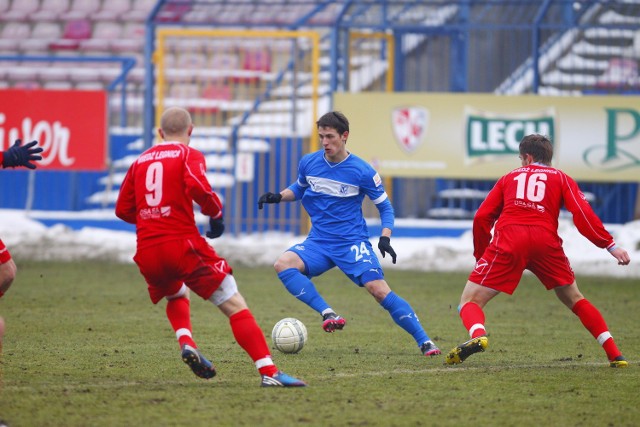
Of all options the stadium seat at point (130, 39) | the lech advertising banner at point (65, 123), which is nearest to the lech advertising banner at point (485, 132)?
the lech advertising banner at point (65, 123)

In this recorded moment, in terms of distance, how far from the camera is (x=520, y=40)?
1742 centimetres

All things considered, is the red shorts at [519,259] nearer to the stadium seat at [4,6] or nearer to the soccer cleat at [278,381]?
the soccer cleat at [278,381]

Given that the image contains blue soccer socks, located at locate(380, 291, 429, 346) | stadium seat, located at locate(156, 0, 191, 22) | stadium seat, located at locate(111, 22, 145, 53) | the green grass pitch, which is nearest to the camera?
the green grass pitch

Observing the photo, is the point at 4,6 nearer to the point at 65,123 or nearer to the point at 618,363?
the point at 65,123

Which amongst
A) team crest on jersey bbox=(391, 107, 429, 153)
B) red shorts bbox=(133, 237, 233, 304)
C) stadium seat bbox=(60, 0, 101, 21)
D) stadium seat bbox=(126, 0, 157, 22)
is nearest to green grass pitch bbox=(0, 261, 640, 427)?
red shorts bbox=(133, 237, 233, 304)

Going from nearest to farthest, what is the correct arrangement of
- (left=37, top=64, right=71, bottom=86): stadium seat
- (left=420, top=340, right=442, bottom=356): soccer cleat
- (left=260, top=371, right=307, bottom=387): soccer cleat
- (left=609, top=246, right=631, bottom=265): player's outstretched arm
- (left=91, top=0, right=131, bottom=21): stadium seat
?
(left=260, top=371, right=307, bottom=387): soccer cleat < (left=609, top=246, right=631, bottom=265): player's outstretched arm < (left=420, top=340, right=442, bottom=356): soccer cleat < (left=37, top=64, right=71, bottom=86): stadium seat < (left=91, top=0, right=131, bottom=21): stadium seat

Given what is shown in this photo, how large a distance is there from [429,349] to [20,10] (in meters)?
19.8

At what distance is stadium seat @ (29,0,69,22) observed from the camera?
82.3 feet

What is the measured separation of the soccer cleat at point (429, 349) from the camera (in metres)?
8.16

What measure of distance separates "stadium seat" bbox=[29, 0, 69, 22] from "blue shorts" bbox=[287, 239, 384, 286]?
17880 mm

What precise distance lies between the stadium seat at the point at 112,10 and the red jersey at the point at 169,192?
18.8 m

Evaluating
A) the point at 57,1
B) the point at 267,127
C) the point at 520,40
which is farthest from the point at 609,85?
the point at 57,1

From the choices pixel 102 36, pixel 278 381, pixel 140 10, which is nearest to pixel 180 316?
pixel 278 381

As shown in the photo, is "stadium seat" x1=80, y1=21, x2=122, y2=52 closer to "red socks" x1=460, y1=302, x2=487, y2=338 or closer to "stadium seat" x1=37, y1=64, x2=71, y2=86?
"stadium seat" x1=37, y1=64, x2=71, y2=86
